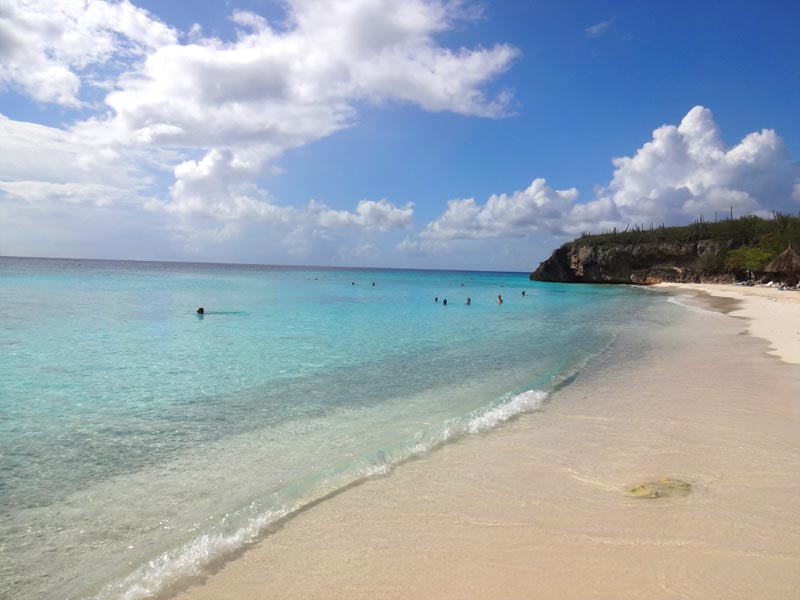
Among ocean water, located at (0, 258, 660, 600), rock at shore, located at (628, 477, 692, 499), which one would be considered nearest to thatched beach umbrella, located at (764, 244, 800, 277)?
ocean water, located at (0, 258, 660, 600)

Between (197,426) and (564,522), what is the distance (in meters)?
6.41

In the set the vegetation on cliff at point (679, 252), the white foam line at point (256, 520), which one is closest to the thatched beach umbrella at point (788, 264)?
the vegetation on cliff at point (679, 252)

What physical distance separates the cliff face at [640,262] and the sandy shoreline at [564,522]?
85.3 metres

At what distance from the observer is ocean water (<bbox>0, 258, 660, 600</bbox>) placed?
4609mm

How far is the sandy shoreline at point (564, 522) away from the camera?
377cm

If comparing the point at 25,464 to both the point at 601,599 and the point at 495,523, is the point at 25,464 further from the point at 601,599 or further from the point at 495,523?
the point at 601,599

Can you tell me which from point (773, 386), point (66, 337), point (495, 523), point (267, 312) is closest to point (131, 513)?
point (495, 523)

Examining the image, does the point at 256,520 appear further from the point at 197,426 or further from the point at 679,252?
the point at 679,252

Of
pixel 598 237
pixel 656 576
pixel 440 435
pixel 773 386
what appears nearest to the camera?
pixel 656 576

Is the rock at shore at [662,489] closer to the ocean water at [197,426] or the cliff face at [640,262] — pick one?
the ocean water at [197,426]

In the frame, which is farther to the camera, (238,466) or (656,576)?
(238,466)

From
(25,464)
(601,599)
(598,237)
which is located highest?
(598,237)

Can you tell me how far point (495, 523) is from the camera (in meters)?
4.79

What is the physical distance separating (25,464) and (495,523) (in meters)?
6.50
